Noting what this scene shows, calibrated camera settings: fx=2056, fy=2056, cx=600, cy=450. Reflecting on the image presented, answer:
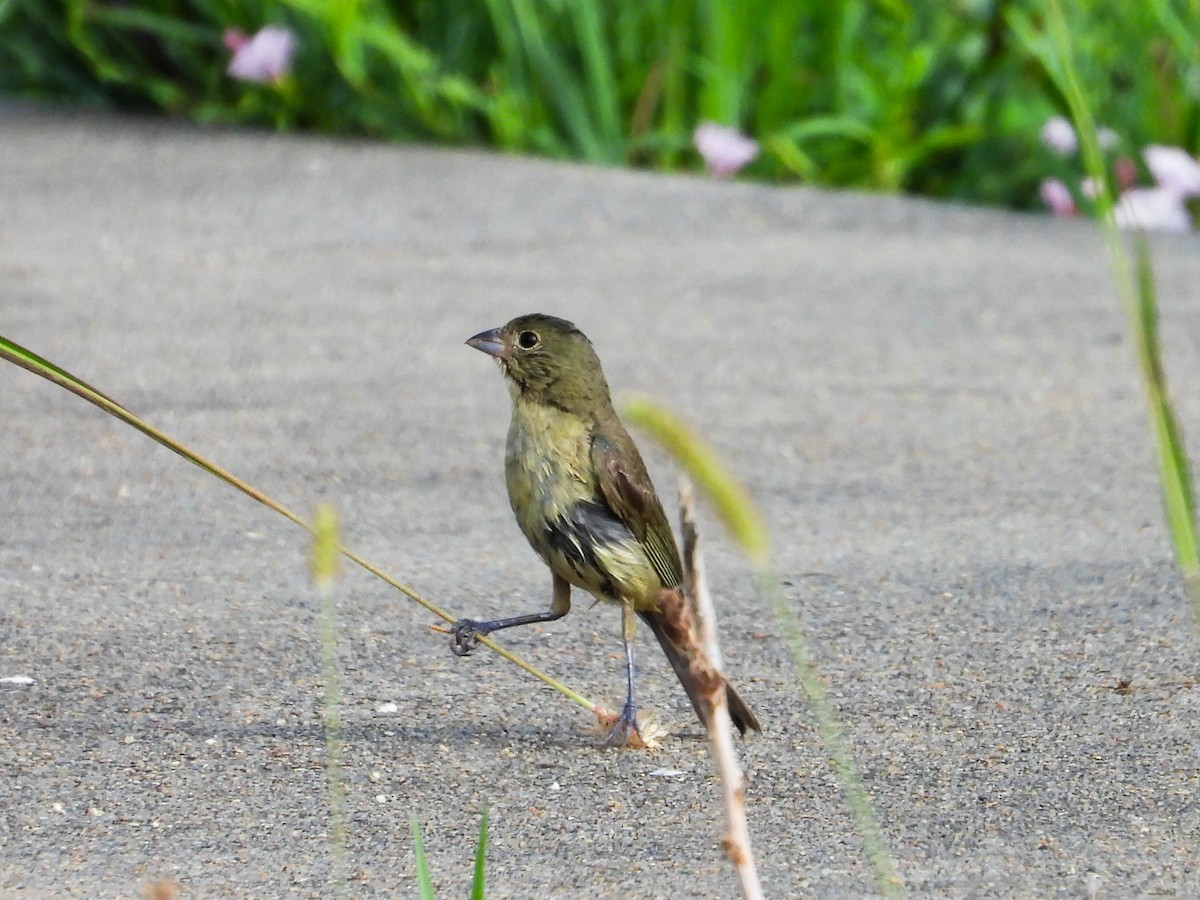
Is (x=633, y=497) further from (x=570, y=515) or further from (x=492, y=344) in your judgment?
(x=492, y=344)

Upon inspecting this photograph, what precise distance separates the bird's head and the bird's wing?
0.09m

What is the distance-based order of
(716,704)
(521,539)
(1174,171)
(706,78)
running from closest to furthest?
1. (716,704)
2. (521,539)
3. (1174,171)
4. (706,78)

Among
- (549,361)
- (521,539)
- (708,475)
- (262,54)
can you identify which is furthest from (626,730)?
(262,54)

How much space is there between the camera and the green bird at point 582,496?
10.3 ft

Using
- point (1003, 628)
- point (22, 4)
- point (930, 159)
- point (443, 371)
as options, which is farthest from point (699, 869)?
point (22, 4)

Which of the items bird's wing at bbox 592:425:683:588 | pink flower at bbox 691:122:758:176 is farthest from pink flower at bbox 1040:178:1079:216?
bird's wing at bbox 592:425:683:588

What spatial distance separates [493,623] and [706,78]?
4.50m

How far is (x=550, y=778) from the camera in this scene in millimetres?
2965

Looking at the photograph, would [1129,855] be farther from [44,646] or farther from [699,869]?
[44,646]

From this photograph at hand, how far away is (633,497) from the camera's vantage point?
3164 mm

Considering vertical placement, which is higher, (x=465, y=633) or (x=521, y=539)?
(x=521, y=539)

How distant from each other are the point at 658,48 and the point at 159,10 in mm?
1890

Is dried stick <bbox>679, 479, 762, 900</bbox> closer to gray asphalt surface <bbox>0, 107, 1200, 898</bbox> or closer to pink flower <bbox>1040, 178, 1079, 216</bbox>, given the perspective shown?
gray asphalt surface <bbox>0, 107, 1200, 898</bbox>

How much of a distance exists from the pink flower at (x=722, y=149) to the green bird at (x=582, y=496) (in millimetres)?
3822
